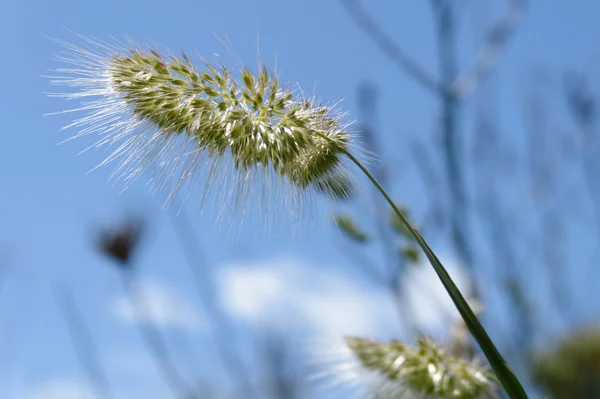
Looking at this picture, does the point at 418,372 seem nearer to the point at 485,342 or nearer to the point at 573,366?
the point at 485,342

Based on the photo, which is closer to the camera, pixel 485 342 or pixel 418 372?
pixel 485 342

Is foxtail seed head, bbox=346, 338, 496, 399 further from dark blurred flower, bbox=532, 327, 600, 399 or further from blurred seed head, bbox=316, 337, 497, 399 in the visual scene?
dark blurred flower, bbox=532, 327, 600, 399

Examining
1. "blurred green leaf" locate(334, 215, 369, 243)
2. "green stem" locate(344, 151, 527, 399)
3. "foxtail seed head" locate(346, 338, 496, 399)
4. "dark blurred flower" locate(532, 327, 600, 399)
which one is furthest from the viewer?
"dark blurred flower" locate(532, 327, 600, 399)

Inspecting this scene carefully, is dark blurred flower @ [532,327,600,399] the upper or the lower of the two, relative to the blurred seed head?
lower

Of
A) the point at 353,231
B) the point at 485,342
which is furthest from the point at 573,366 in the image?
the point at 485,342

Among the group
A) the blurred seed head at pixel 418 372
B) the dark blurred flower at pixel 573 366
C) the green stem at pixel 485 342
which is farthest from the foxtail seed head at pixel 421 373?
the dark blurred flower at pixel 573 366

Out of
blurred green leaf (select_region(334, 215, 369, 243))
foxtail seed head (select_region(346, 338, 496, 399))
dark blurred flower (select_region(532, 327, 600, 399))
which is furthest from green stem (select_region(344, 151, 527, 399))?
dark blurred flower (select_region(532, 327, 600, 399))

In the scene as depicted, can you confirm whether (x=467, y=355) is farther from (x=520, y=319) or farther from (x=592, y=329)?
(x=592, y=329)

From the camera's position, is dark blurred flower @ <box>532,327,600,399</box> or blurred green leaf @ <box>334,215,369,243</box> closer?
blurred green leaf @ <box>334,215,369,243</box>

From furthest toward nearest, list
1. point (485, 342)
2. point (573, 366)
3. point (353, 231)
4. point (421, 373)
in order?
point (573, 366), point (353, 231), point (421, 373), point (485, 342)

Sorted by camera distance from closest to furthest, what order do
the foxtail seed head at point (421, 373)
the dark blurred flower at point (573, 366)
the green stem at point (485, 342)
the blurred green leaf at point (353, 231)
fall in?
the green stem at point (485, 342) < the foxtail seed head at point (421, 373) < the blurred green leaf at point (353, 231) < the dark blurred flower at point (573, 366)

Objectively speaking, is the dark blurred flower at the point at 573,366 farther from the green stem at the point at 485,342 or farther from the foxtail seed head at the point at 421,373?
the green stem at the point at 485,342
